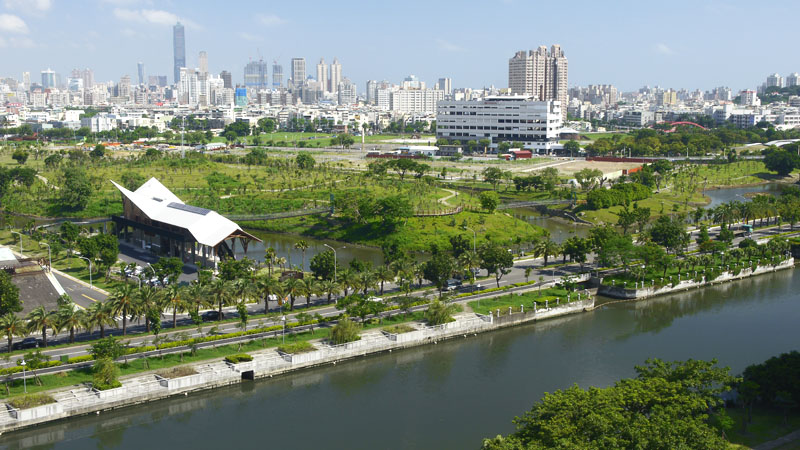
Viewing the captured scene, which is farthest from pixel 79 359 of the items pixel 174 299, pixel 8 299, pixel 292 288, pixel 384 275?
pixel 384 275

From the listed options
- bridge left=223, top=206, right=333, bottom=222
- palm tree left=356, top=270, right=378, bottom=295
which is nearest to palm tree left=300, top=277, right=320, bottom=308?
palm tree left=356, top=270, right=378, bottom=295

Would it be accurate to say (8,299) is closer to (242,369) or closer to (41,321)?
(41,321)

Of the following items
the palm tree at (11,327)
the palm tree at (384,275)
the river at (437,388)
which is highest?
the palm tree at (384,275)

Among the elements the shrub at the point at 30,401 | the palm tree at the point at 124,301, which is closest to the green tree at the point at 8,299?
the palm tree at the point at 124,301

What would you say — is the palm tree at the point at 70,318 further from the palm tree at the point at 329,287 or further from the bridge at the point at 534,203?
the bridge at the point at 534,203

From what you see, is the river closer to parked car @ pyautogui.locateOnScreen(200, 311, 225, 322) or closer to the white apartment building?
parked car @ pyautogui.locateOnScreen(200, 311, 225, 322)

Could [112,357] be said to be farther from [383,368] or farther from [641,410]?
[641,410]
